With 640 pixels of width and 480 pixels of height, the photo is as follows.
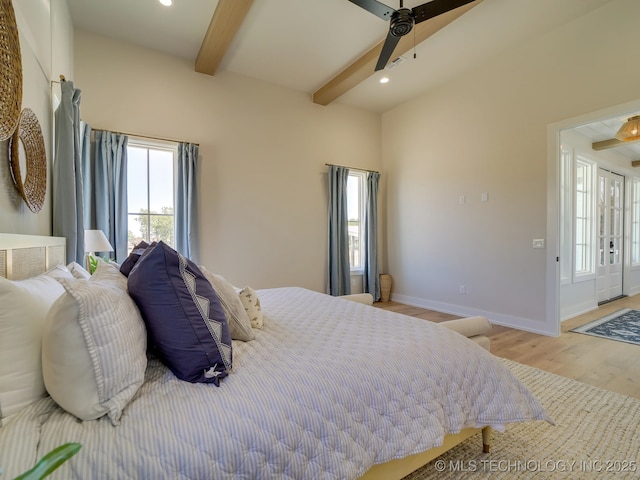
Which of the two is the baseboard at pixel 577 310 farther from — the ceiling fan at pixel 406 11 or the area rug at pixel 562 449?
the ceiling fan at pixel 406 11

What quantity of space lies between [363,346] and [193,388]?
71cm

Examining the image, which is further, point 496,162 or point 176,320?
point 496,162

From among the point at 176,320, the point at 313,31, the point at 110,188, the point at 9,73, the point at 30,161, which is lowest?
the point at 176,320

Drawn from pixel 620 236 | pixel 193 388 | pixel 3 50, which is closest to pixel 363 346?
pixel 193 388

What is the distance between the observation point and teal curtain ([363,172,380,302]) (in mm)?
4946

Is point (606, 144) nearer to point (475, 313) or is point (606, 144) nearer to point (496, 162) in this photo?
point (496, 162)

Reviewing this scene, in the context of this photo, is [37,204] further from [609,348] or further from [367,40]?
[609,348]

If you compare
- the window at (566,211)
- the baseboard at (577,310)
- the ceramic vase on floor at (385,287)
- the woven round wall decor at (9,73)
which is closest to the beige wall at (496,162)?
the ceramic vase on floor at (385,287)

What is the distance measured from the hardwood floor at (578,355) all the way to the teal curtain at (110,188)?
399 centimetres

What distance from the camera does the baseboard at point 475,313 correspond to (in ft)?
11.2

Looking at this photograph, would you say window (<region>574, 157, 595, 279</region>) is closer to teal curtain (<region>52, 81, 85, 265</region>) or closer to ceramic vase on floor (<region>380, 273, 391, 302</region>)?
ceramic vase on floor (<region>380, 273, 391, 302</region>)

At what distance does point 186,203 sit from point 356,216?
2.80m

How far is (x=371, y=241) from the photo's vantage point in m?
4.96

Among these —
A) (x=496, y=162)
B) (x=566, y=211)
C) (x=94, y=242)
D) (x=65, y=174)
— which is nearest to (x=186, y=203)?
(x=94, y=242)
